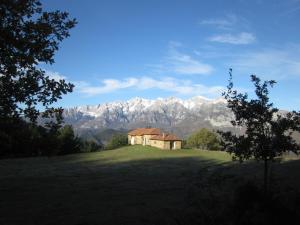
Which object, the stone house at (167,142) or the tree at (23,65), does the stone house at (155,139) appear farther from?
the tree at (23,65)

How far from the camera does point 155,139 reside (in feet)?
435

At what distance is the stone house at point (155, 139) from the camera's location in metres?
126

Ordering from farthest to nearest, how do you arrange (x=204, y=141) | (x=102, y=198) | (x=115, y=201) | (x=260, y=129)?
(x=204, y=141) → (x=102, y=198) → (x=115, y=201) → (x=260, y=129)

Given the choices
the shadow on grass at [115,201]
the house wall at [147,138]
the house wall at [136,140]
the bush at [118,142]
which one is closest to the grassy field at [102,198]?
the shadow on grass at [115,201]

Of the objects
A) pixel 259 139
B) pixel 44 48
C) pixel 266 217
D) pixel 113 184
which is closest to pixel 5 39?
pixel 44 48

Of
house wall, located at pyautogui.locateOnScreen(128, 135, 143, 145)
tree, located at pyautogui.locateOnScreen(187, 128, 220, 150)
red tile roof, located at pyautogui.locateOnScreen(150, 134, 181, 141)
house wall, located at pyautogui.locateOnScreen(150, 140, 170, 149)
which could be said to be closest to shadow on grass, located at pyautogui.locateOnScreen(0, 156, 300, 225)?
house wall, located at pyautogui.locateOnScreen(150, 140, 170, 149)

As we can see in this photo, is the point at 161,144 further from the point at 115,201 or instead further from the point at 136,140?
the point at 115,201

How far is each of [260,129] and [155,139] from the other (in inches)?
4210

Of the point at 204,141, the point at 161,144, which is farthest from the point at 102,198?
the point at 204,141

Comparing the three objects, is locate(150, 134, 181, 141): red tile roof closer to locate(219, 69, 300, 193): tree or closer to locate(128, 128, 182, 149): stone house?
locate(128, 128, 182, 149): stone house

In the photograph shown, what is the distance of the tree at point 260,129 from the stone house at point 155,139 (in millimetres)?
99167

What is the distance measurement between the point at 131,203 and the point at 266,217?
20.4m

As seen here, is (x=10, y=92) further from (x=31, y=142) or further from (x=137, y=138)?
(x=137, y=138)

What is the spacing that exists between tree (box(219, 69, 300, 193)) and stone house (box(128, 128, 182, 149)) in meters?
99.2
